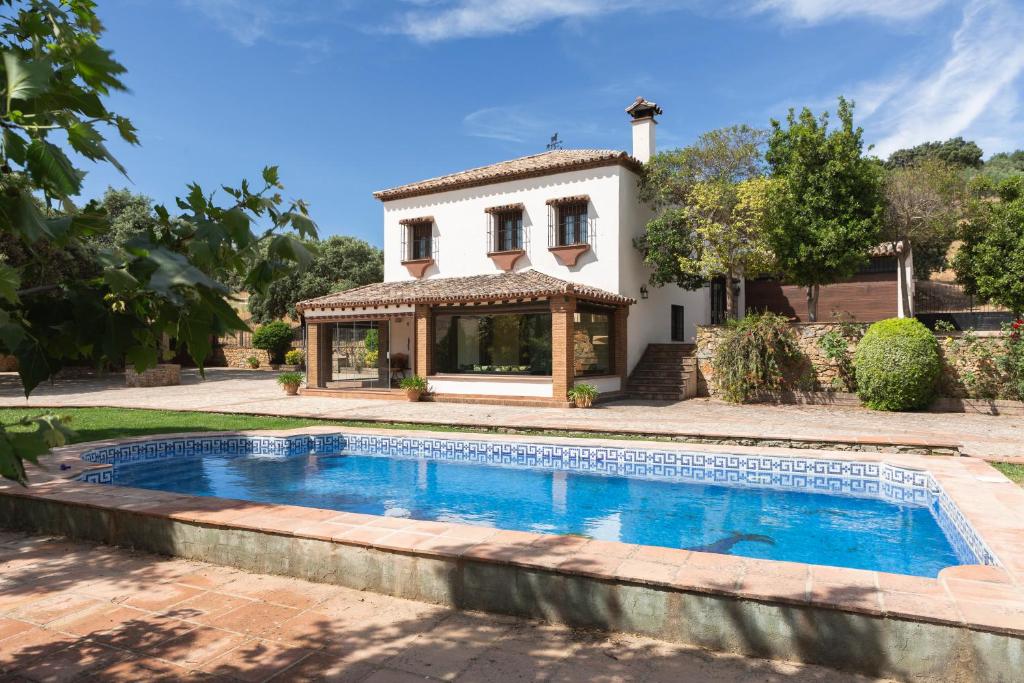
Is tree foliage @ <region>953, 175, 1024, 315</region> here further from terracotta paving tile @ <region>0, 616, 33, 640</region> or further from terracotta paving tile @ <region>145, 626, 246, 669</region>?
terracotta paving tile @ <region>0, 616, 33, 640</region>

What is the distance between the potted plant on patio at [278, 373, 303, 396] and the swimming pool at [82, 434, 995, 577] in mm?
9665

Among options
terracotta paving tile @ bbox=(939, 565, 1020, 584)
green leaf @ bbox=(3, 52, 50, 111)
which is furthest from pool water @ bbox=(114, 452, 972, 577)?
green leaf @ bbox=(3, 52, 50, 111)

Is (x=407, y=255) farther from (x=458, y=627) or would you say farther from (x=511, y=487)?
(x=458, y=627)

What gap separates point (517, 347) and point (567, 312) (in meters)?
2.27

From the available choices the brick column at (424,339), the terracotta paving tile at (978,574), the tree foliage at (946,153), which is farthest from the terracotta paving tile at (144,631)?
the tree foliage at (946,153)

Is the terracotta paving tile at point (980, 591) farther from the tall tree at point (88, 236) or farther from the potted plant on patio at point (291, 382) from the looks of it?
the potted plant on patio at point (291, 382)

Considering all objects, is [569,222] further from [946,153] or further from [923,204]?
[946,153]

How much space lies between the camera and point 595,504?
7.82m

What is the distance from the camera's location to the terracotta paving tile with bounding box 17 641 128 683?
2953 millimetres

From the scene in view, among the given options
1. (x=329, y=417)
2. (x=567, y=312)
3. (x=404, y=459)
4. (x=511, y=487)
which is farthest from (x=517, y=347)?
(x=511, y=487)

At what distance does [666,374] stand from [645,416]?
218 inches

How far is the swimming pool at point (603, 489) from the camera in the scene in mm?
6273

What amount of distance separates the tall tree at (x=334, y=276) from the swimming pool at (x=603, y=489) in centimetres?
2544

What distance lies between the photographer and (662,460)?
9.13 meters
